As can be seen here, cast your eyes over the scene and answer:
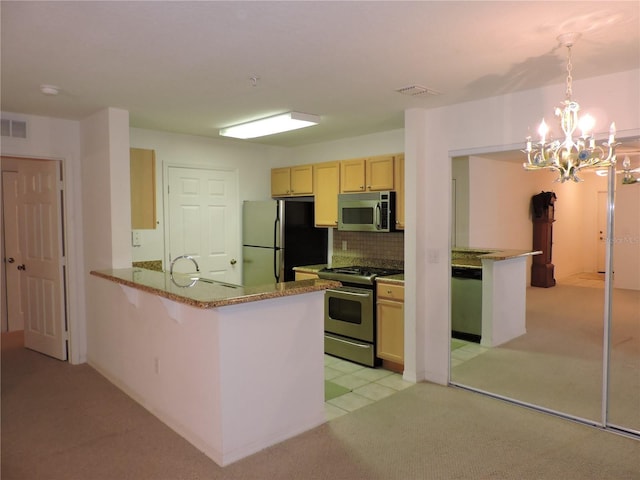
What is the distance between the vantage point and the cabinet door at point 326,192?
5117 mm

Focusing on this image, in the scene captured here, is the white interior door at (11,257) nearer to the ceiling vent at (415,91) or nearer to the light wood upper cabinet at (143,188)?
the light wood upper cabinet at (143,188)

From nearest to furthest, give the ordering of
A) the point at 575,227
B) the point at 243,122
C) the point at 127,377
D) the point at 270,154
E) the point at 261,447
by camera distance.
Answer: the point at 261,447, the point at 575,227, the point at 127,377, the point at 243,122, the point at 270,154

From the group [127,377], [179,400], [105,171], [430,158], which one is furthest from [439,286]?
[105,171]

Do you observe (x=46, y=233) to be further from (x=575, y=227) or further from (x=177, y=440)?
(x=575, y=227)

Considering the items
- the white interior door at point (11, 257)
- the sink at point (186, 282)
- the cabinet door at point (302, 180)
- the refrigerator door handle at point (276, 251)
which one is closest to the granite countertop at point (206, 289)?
the sink at point (186, 282)

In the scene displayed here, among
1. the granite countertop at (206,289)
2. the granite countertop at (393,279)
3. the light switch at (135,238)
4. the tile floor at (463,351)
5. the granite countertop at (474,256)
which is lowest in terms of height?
the tile floor at (463,351)

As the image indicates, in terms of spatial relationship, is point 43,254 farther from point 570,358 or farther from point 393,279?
point 570,358

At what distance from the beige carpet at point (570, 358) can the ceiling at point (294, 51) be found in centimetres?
146

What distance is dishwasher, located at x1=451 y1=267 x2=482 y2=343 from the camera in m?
4.02

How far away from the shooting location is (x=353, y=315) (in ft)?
15.1

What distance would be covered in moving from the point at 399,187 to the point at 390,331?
1.37 metres

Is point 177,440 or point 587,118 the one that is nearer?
point 587,118

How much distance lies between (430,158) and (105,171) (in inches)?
110

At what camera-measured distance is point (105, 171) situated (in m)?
4.03
